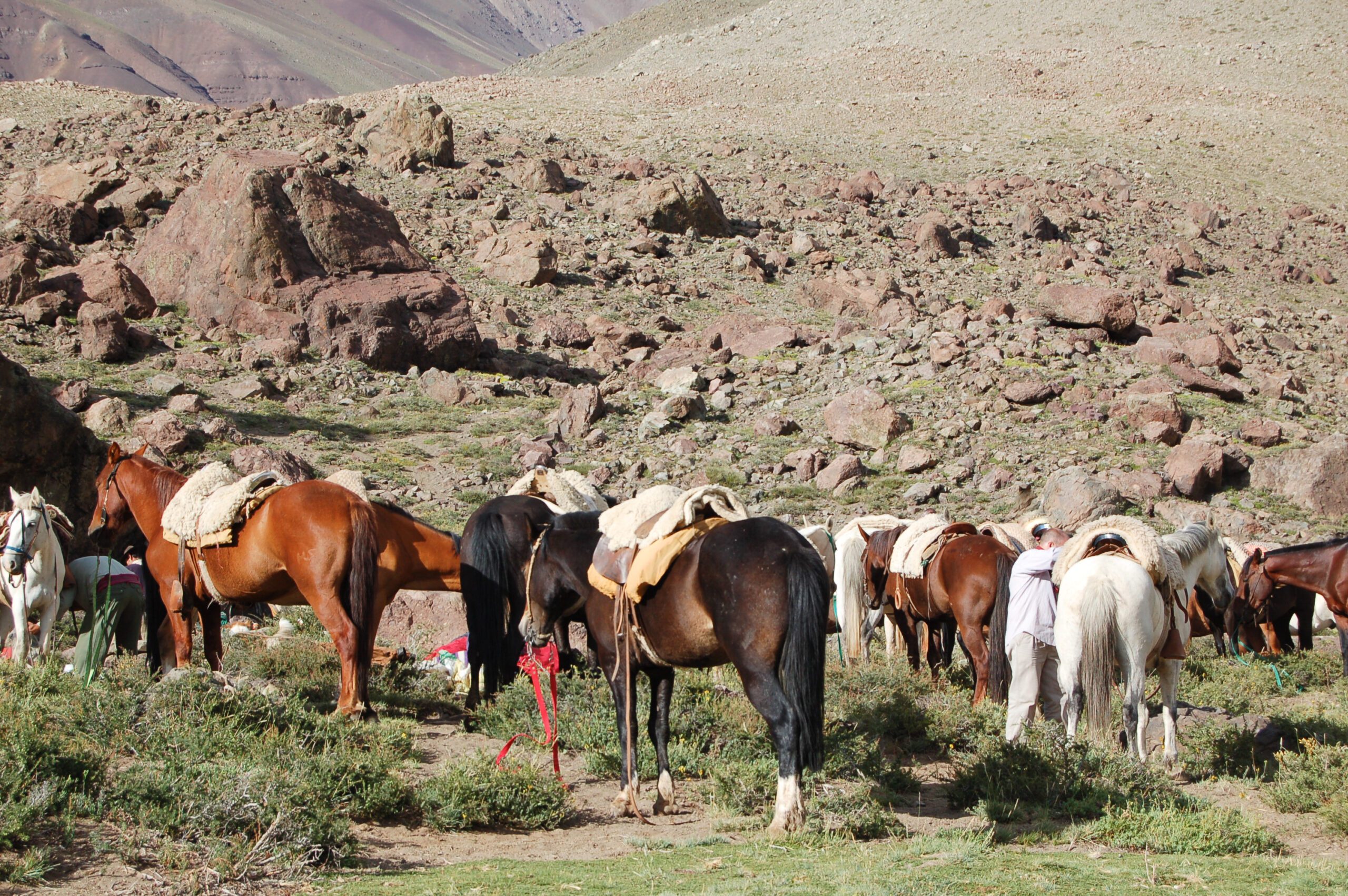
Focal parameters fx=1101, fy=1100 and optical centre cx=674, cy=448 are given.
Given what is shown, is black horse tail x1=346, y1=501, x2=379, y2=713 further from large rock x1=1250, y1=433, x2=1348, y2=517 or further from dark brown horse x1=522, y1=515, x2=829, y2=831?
large rock x1=1250, y1=433, x2=1348, y2=517

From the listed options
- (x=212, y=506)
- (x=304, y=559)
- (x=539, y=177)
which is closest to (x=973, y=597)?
(x=304, y=559)

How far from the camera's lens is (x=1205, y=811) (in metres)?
6.17

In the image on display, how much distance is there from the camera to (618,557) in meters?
6.51

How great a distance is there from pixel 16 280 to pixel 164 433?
7.41 metres

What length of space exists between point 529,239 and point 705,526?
78.6 feet

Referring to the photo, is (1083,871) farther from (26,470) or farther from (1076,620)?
(26,470)

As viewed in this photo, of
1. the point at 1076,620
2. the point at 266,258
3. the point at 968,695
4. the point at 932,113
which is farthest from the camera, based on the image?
the point at 932,113

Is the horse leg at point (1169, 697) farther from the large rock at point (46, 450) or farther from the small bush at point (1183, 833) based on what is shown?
the large rock at point (46, 450)

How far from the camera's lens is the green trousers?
8.52 metres

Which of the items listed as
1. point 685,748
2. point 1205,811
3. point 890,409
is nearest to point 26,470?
point 685,748

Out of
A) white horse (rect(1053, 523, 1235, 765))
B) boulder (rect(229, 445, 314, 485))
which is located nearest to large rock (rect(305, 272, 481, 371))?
boulder (rect(229, 445, 314, 485))

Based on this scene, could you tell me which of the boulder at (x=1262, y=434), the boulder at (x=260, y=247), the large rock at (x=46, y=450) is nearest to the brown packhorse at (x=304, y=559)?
the large rock at (x=46, y=450)

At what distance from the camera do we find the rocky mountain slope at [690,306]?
62.1 feet

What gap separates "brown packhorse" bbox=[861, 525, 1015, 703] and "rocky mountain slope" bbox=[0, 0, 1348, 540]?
653cm
